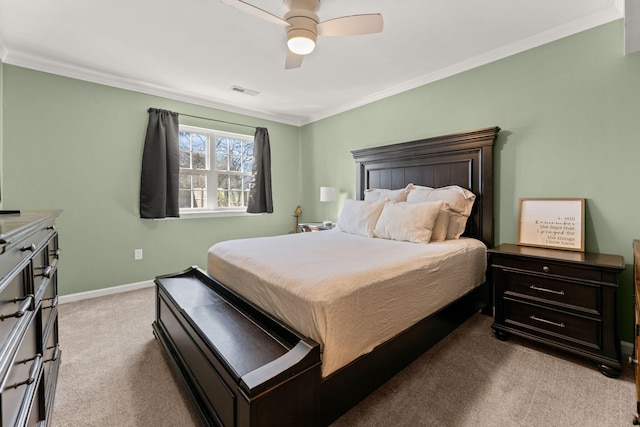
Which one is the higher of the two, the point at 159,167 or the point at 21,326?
the point at 159,167

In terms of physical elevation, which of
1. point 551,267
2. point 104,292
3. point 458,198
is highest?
point 458,198

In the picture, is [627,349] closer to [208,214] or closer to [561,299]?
[561,299]

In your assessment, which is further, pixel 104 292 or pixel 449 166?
pixel 104 292

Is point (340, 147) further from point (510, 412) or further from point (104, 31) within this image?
point (510, 412)

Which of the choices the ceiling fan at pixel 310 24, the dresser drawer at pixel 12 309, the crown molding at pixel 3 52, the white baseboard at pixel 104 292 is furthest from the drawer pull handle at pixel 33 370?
the crown molding at pixel 3 52

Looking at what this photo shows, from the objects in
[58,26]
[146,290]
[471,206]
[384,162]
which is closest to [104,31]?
[58,26]

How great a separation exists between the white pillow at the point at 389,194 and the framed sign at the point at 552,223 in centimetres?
107

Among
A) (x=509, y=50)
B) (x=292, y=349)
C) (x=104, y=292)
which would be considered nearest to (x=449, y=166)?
(x=509, y=50)

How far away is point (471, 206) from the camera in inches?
110

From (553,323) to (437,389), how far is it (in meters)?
1.05

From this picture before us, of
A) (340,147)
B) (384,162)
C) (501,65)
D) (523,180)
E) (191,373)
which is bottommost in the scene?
(191,373)

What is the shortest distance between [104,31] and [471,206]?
12.0 ft

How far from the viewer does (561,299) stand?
1984 millimetres

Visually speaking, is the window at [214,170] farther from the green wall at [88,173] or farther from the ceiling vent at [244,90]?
the ceiling vent at [244,90]
